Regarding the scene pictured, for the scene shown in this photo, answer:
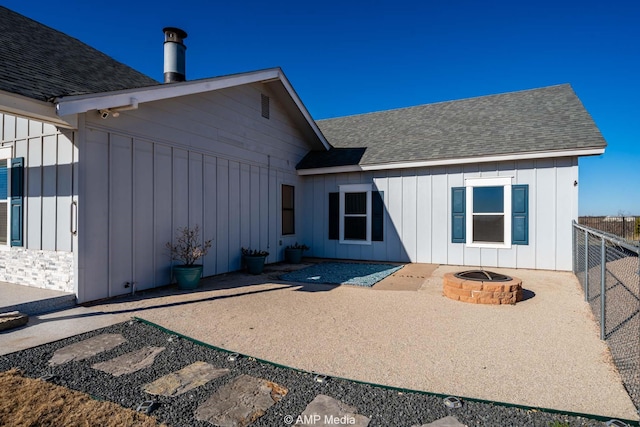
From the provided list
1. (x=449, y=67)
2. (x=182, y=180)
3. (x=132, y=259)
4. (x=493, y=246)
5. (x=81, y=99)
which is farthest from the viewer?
(x=449, y=67)

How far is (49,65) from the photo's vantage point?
5672 millimetres

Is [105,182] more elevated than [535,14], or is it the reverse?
[535,14]

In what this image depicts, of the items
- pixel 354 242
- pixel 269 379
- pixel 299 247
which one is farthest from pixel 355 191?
pixel 269 379

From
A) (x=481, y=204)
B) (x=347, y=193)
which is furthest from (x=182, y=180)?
(x=481, y=204)

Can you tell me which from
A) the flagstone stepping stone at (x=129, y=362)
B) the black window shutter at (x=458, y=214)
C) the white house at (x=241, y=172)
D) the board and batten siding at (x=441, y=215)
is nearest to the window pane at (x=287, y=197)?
the white house at (x=241, y=172)

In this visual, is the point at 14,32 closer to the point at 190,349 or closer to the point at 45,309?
the point at 45,309

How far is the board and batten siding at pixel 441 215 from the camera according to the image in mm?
7949

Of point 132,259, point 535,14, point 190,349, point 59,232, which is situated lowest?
point 190,349

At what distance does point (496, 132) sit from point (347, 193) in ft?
14.4

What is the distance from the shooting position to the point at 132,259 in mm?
6016

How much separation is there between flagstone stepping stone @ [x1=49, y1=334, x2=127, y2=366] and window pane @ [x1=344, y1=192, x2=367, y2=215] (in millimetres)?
→ 7364

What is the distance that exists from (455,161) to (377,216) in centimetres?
258

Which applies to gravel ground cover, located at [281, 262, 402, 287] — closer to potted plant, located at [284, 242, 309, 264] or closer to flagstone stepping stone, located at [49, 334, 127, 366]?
potted plant, located at [284, 242, 309, 264]

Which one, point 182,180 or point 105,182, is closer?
point 105,182
